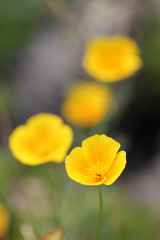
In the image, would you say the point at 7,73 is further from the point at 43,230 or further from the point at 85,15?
the point at 43,230

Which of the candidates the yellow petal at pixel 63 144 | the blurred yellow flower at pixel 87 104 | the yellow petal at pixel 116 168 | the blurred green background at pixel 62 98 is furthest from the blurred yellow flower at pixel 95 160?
the blurred yellow flower at pixel 87 104

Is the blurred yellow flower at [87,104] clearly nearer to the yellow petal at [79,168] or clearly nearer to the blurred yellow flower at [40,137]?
the blurred yellow flower at [40,137]

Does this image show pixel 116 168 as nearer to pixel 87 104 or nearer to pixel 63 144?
pixel 63 144

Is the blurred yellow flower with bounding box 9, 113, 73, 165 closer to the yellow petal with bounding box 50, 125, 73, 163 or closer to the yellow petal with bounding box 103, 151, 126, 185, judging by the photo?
the yellow petal with bounding box 50, 125, 73, 163

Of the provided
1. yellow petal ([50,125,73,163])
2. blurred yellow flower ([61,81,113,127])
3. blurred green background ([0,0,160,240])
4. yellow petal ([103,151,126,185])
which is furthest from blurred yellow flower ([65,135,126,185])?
blurred yellow flower ([61,81,113,127])

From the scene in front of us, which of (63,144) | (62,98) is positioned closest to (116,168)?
(63,144)

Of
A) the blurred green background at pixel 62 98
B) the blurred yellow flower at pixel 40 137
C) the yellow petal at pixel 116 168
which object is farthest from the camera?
the blurred green background at pixel 62 98
